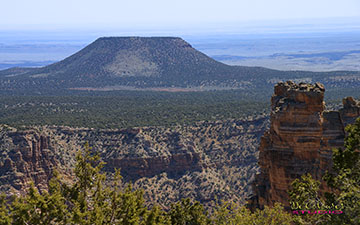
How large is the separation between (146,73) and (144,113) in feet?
299

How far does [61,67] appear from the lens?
7096 inches

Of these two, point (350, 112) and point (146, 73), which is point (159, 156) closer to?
point (350, 112)

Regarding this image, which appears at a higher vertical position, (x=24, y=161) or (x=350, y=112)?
(x=350, y=112)

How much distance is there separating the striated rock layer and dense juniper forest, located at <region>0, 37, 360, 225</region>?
123 cm

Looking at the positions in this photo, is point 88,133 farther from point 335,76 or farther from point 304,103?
point 335,76

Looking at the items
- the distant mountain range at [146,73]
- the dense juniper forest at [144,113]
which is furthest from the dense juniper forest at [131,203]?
the distant mountain range at [146,73]

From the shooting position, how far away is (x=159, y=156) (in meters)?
59.9

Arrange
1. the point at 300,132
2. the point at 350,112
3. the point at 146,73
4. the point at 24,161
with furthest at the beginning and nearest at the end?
1. the point at 146,73
2. the point at 24,161
3. the point at 300,132
4. the point at 350,112

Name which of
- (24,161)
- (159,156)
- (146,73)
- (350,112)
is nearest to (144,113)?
(159,156)

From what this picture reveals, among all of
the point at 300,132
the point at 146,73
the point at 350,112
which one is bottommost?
the point at 146,73

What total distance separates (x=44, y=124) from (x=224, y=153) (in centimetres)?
2437

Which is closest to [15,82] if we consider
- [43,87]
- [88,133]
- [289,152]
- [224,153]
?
[43,87]

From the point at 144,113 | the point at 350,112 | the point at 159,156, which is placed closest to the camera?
the point at 350,112

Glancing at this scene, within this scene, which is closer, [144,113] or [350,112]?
[350,112]
